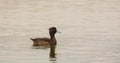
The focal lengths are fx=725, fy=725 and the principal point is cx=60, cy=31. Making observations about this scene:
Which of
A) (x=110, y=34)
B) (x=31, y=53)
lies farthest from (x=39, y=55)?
(x=110, y=34)

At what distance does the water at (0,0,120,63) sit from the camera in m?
21.5

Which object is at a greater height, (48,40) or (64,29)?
(64,29)

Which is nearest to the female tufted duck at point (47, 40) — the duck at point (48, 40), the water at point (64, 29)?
the duck at point (48, 40)

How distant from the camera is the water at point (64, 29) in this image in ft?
70.4

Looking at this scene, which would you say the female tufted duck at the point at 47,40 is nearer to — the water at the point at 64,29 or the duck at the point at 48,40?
the duck at the point at 48,40

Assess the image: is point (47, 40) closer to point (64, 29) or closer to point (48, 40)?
point (48, 40)

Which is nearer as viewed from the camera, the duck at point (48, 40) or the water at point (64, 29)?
the water at point (64, 29)

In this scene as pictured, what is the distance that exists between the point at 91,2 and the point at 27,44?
440 inches

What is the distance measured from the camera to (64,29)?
1030 inches

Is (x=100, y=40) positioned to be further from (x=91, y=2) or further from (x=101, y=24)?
(x=91, y=2)

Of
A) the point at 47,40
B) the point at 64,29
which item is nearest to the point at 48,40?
the point at 47,40

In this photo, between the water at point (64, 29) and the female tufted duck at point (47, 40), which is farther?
the female tufted duck at point (47, 40)

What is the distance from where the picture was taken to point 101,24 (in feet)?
90.0

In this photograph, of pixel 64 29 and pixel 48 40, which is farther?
pixel 64 29
